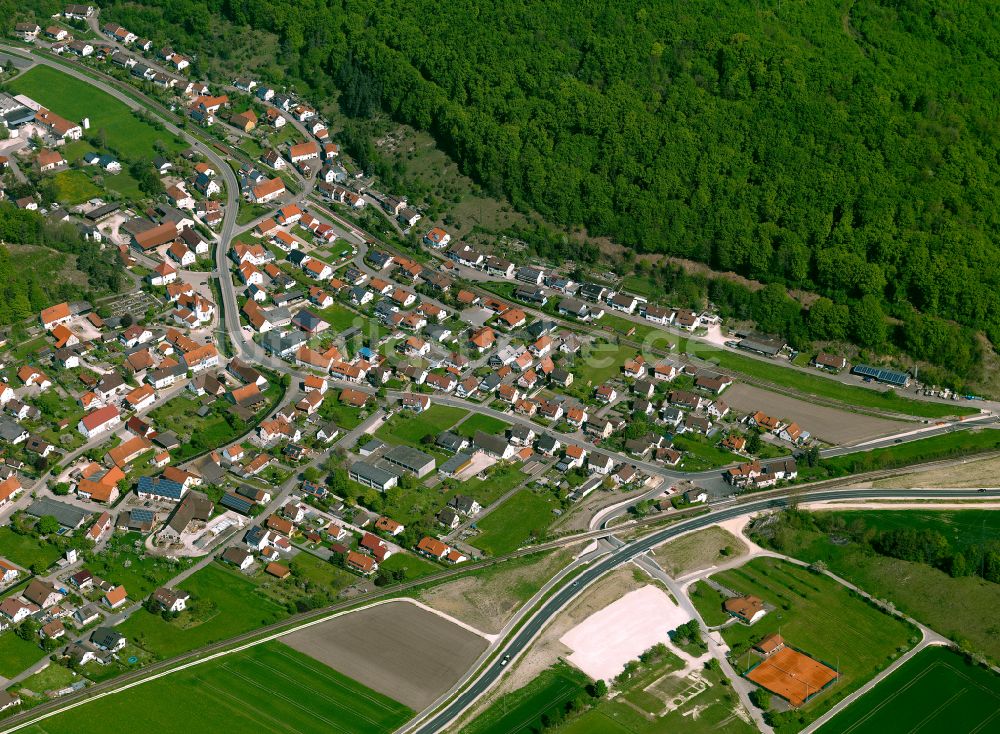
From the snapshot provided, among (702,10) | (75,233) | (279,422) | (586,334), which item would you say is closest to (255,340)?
(279,422)

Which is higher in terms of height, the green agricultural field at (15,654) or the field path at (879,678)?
the field path at (879,678)

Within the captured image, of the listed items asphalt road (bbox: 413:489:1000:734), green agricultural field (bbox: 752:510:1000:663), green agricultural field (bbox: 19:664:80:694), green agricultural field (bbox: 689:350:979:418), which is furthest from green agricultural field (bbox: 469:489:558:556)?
green agricultural field (bbox: 19:664:80:694)

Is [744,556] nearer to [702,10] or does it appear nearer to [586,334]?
[586,334]

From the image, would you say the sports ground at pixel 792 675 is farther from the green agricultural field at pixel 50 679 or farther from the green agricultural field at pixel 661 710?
the green agricultural field at pixel 50 679

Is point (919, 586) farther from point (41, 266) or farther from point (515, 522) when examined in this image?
point (41, 266)

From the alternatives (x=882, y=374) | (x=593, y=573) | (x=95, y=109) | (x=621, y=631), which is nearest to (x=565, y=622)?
(x=621, y=631)

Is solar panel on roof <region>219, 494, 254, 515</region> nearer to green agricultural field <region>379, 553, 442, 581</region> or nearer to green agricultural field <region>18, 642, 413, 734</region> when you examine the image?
green agricultural field <region>379, 553, 442, 581</region>

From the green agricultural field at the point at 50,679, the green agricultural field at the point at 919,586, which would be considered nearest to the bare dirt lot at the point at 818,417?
the green agricultural field at the point at 919,586

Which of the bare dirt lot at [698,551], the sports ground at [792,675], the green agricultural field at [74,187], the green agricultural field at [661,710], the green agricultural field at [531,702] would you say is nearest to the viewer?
the green agricultural field at [531,702]
